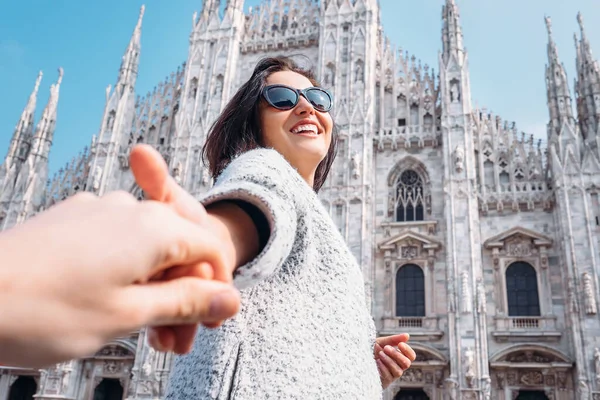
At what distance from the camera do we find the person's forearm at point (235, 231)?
0.82 m

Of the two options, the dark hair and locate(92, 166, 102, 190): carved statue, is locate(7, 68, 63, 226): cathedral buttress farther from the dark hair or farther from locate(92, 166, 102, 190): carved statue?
the dark hair

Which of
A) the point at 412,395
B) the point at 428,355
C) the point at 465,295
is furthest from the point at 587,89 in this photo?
the point at 412,395

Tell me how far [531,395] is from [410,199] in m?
6.13

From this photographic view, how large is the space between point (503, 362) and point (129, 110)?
16025 mm

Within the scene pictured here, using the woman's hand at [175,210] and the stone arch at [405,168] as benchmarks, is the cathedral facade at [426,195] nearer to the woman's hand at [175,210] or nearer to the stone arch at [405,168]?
the stone arch at [405,168]

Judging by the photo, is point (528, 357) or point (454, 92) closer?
point (528, 357)

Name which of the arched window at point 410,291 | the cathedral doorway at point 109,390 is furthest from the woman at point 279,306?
the cathedral doorway at point 109,390

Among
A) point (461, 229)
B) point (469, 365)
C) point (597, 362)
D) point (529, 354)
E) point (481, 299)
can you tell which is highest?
point (461, 229)

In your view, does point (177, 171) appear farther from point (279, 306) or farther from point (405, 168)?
point (279, 306)

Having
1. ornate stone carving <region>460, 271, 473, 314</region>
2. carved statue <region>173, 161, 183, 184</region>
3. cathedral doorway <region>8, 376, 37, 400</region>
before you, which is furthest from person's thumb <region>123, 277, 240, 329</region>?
cathedral doorway <region>8, 376, 37, 400</region>

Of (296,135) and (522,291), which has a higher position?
(522,291)

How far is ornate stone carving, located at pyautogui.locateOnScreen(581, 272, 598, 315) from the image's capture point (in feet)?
38.5

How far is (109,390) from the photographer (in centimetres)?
1564

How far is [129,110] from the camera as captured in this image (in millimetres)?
19812
